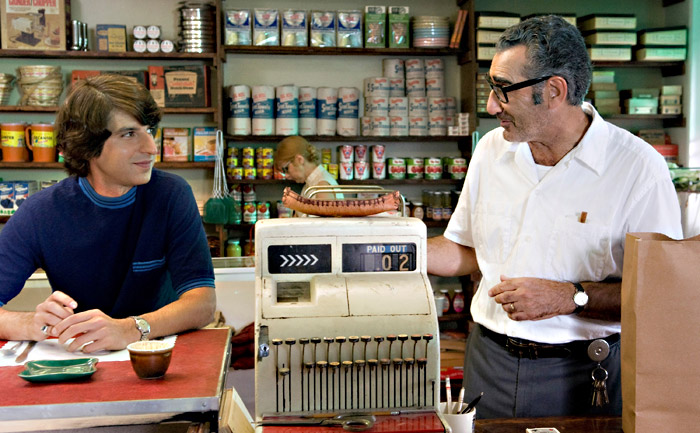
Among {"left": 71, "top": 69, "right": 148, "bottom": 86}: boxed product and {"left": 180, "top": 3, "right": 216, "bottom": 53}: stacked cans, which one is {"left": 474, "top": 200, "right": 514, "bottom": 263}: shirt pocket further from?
{"left": 71, "top": 69, "right": 148, "bottom": 86}: boxed product

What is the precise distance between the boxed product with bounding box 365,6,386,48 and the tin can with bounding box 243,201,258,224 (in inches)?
55.8

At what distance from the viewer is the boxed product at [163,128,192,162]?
502cm

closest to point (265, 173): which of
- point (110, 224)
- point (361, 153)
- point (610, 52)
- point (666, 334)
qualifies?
point (361, 153)

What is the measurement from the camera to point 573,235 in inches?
68.4

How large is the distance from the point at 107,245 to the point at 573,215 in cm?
120

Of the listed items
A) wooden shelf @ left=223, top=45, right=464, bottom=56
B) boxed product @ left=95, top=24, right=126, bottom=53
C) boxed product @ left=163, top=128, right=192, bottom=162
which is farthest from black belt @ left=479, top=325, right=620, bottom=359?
boxed product @ left=95, top=24, right=126, bottom=53

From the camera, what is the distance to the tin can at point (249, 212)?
16.5 feet

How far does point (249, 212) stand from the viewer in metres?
5.05

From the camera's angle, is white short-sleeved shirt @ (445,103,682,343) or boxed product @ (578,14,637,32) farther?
boxed product @ (578,14,637,32)

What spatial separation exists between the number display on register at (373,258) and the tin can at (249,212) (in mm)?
3689

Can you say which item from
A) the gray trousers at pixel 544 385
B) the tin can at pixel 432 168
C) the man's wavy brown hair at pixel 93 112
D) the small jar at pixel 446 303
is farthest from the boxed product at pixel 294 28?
the gray trousers at pixel 544 385

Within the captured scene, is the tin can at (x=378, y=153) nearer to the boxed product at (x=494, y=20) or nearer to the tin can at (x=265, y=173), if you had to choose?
the tin can at (x=265, y=173)

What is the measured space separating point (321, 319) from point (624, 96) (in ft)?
15.4

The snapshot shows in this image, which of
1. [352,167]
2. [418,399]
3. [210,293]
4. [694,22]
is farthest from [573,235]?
[694,22]
